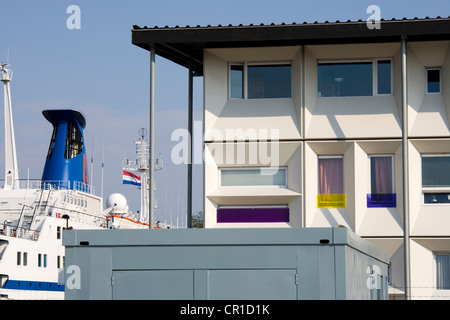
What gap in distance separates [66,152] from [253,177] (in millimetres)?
40182

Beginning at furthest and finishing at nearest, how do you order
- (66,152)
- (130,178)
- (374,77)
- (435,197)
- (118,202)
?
(130,178) < (118,202) < (66,152) < (374,77) < (435,197)

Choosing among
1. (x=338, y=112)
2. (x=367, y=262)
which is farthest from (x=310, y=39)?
(x=367, y=262)

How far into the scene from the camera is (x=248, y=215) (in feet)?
76.8

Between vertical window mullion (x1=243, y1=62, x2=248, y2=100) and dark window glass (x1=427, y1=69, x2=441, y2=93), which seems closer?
dark window glass (x1=427, y1=69, x2=441, y2=93)

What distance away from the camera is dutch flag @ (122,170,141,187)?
70.4 metres

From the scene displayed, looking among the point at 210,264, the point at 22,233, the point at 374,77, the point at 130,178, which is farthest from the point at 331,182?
the point at 130,178

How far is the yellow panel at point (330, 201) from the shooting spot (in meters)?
23.0

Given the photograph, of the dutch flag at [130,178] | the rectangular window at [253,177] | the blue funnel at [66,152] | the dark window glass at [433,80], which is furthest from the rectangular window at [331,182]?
the dutch flag at [130,178]

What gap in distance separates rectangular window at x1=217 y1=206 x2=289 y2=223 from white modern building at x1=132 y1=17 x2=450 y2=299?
0.03 metres

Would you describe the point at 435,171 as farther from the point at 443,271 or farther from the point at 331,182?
the point at 331,182

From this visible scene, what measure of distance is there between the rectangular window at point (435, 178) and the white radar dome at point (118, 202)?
44775 mm

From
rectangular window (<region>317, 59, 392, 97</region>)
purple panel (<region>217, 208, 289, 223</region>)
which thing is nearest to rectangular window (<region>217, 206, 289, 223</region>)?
purple panel (<region>217, 208, 289, 223</region>)

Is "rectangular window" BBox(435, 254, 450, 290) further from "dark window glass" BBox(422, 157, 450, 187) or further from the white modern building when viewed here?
"dark window glass" BBox(422, 157, 450, 187)

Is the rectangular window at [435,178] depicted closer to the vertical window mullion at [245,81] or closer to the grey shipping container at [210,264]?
the vertical window mullion at [245,81]
